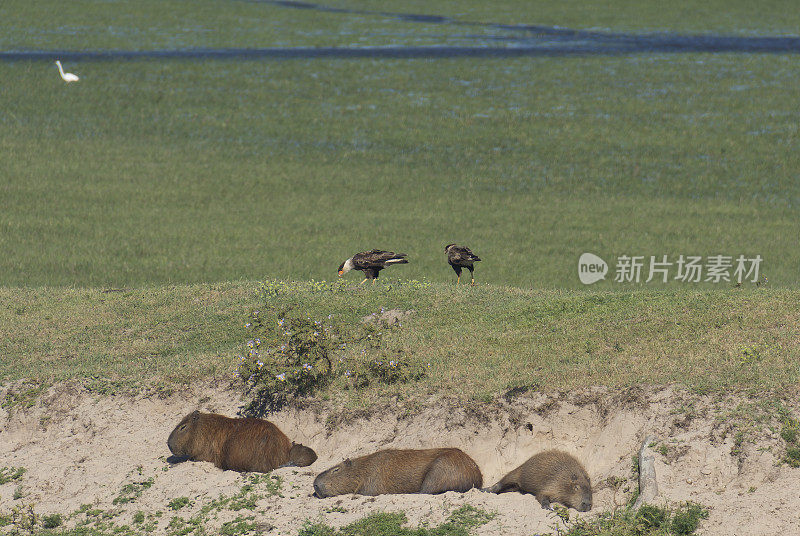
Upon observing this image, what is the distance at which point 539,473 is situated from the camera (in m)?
10.3

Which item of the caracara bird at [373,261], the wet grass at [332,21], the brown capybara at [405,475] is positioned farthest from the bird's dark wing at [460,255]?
the wet grass at [332,21]

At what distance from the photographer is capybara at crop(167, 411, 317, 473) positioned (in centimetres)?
1147

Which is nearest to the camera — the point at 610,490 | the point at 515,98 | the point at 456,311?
the point at 610,490

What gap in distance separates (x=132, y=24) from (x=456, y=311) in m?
51.6

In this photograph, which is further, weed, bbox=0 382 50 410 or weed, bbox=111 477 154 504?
weed, bbox=0 382 50 410

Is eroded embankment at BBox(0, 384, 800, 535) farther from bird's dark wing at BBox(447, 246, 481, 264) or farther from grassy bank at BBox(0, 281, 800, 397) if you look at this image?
bird's dark wing at BBox(447, 246, 481, 264)

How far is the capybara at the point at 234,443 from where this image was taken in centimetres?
Answer: 1147

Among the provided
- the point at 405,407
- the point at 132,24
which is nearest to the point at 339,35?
the point at 132,24

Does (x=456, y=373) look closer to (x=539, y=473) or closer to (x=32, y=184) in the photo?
(x=539, y=473)

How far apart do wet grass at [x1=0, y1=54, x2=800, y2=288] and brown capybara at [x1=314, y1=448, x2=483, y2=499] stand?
10.8m

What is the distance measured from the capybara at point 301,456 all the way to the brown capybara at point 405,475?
787 millimetres

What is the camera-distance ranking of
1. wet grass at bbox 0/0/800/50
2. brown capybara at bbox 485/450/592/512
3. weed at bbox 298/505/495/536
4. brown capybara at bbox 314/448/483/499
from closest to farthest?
weed at bbox 298/505/495/536, brown capybara at bbox 485/450/592/512, brown capybara at bbox 314/448/483/499, wet grass at bbox 0/0/800/50
